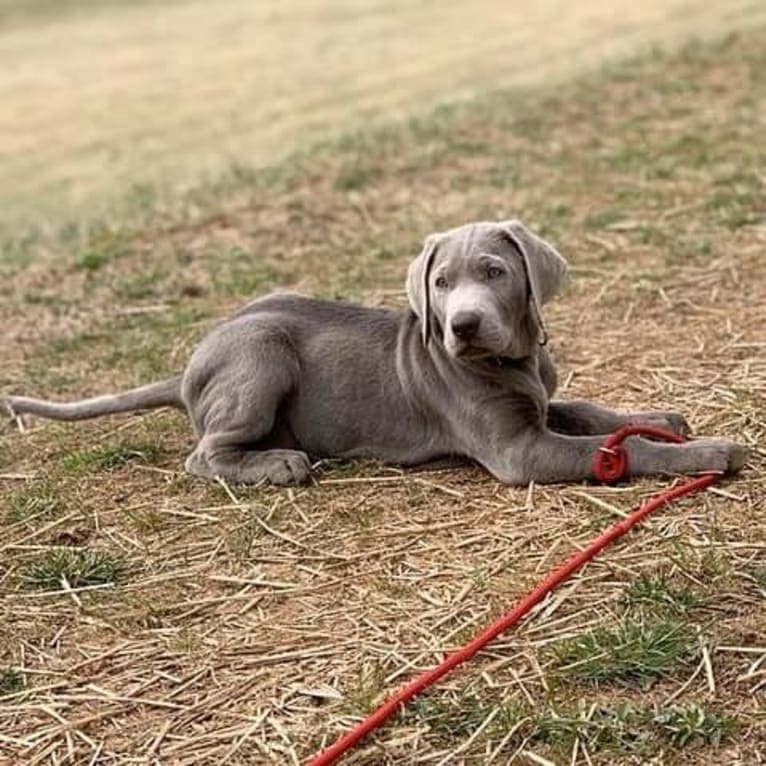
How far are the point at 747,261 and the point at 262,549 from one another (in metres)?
3.78

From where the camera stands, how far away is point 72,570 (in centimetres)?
500

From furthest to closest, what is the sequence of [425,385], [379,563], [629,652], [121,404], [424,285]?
1. [121,404]
2. [425,385]
3. [424,285]
4. [379,563]
5. [629,652]

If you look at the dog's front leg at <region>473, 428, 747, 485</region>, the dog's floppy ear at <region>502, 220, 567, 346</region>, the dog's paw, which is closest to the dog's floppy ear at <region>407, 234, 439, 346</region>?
the dog's floppy ear at <region>502, 220, 567, 346</region>

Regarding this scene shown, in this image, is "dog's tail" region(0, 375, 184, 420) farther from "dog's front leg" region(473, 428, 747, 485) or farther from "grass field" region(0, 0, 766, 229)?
"grass field" region(0, 0, 766, 229)

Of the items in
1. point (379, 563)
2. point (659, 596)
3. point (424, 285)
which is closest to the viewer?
point (659, 596)

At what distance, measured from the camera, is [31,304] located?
9.04 m

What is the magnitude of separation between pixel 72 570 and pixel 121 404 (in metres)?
1.36

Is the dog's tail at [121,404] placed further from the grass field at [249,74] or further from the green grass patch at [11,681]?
the grass field at [249,74]

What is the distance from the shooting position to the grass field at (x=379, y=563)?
3920 mm

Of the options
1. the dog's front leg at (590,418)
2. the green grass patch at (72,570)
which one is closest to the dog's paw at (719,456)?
the dog's front leg at (590,418)

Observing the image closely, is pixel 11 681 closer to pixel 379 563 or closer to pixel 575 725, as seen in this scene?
pixel 379 563

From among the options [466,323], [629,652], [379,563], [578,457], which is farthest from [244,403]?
[629,652]

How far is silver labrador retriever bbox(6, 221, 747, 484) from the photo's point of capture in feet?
17.3

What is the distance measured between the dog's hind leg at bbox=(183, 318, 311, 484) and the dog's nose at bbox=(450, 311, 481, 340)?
791mm
